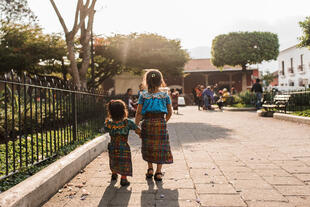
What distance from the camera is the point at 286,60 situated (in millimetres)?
44562

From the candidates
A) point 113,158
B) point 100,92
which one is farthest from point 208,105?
point 113,158

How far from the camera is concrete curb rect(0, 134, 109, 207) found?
2.54 meters

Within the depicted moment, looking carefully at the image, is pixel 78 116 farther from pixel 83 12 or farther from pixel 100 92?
pixel 83 12

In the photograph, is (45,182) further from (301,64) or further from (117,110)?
(301,64)

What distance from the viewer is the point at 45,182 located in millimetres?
3062

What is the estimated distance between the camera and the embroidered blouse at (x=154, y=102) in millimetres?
3785

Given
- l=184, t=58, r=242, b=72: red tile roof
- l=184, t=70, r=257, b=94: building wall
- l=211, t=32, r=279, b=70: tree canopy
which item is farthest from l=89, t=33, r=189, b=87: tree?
l=184, t=70, r=257, b=94: building wall

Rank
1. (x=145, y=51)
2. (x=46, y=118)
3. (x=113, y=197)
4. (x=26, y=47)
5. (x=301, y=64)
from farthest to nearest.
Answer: (x=301, y=64)
(x=145, y=51)
(x=26, y=47)
(x=46, y=118)
(x=113, y=197)

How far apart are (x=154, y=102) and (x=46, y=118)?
1619 millimetres

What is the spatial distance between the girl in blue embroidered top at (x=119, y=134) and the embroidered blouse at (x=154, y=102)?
27 centimetres

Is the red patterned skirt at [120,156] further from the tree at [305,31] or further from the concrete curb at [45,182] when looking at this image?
the tree at [305,31]

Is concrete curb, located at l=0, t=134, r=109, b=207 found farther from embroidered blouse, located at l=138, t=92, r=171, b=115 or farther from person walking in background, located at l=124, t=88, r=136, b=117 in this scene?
person walking in background, located at l=124, t=88, r=136, b=117

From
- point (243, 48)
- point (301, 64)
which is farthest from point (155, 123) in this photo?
point (301, 64)

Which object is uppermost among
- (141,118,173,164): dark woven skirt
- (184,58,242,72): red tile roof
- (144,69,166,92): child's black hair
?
(184,58,242,72): red tile roof
